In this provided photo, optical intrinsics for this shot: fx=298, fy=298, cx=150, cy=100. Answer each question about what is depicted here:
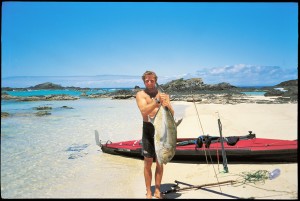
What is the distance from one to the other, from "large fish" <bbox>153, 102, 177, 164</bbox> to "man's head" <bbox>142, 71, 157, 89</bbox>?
564mm

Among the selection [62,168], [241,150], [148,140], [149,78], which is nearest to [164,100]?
[149,78]

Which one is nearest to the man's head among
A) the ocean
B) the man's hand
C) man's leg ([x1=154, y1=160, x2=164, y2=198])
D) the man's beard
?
the man's beard

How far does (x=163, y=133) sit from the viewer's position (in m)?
4.54

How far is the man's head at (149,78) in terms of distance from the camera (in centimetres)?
490

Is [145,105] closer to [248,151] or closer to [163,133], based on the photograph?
[163,133]

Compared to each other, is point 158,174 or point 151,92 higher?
point 151,92

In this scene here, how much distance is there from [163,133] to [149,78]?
97 centimetres

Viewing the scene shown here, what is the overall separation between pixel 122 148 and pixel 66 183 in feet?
7.04

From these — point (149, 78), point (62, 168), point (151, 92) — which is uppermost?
point (149, 78)

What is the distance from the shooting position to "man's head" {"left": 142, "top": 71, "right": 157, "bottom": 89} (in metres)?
4.90

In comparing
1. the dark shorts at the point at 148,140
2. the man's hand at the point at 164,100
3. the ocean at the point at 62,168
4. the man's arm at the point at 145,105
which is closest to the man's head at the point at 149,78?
the man's arm at the point at 145,105

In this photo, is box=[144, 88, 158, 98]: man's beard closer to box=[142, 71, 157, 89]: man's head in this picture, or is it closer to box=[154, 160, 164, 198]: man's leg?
box=[142, 71, 157, 89]: man's head

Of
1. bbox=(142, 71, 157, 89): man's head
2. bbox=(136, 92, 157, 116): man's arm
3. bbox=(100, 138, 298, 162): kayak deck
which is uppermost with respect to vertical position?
bbox=(142, 71, 157, 89): man's head

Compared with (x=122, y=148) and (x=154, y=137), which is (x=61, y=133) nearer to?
(x=122, y=148)
